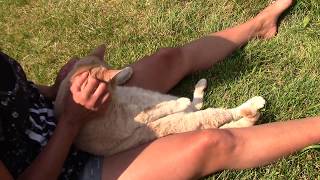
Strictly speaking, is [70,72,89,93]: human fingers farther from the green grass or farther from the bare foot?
the bare foot

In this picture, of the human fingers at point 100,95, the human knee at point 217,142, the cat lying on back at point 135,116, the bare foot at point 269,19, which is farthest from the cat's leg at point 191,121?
the bare foot at point 269,19

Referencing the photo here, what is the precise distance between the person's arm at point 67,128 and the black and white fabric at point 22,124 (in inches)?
2.5

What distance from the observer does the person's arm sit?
5.74ft

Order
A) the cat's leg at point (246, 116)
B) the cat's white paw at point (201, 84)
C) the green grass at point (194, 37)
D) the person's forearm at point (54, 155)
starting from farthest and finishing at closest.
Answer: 1. the cat's white paw at point (201, 84)
2. the green grass at point (194, 37)
3. the cat's leg at point (246, 116)
4. the person's forearm at point (54, 155)

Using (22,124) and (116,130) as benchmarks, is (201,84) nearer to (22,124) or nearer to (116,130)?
(116,130)

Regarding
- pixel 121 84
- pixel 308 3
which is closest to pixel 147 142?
pixel 121 84

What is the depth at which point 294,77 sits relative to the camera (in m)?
2.40

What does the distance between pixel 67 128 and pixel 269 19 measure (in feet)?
4.01

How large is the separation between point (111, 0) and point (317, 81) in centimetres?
133

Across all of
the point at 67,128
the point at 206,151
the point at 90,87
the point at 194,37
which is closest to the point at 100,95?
the point at 90,87

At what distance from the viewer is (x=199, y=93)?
2.42 metres

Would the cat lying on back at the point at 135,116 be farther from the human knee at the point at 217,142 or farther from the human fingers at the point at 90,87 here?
the human knee at the point at 217,142

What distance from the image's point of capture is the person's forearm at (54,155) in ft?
5.72

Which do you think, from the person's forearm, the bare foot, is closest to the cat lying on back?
the person's forearm
